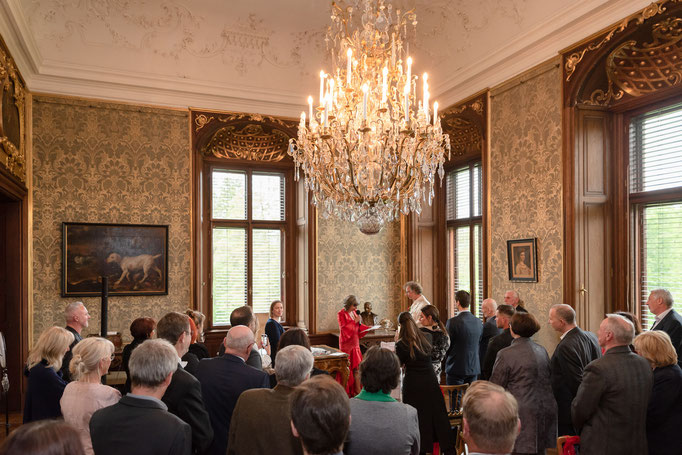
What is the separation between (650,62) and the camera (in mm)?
5844

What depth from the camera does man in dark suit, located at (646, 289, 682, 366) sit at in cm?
480

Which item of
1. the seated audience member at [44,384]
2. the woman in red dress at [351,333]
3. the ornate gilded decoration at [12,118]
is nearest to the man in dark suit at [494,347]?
the woman in red dress at [351,333]

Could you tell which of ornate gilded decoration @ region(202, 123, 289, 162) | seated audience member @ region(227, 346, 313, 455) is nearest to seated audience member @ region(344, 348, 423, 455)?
seated audience member @ region(227, 346, 313, 455)

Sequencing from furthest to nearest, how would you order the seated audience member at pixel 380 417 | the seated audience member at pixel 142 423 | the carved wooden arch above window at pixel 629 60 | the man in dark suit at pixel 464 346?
the man in dark suit at pixel 464 346 < the carved wooden arch above window at pixel 629 60 < the seated audience member at pixel 380 417 < the seated audience member at pixel 142 423

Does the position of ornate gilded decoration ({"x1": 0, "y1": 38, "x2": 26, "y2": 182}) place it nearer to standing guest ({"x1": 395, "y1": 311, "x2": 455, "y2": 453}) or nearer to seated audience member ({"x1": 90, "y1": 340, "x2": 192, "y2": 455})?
seated audience member ({"x1": 90, "y1": 340, "x2": 192, "y2": 455})

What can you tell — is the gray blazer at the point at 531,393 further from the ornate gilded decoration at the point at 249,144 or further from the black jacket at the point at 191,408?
the ornate gilded decoration at the point at 249,144

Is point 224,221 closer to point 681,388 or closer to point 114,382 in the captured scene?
point 114,382

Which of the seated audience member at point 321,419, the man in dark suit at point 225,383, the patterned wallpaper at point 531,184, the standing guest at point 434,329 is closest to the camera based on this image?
the seated audience member at point 321,419

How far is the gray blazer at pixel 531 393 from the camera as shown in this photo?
4293 millimetres

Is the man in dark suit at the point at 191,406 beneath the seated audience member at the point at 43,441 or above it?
beneath

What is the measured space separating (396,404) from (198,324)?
338 cm

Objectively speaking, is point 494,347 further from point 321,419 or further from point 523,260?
point 321,419

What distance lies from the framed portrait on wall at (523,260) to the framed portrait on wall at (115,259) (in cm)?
539

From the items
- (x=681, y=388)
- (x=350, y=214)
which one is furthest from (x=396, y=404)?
(x=350, y=214)
